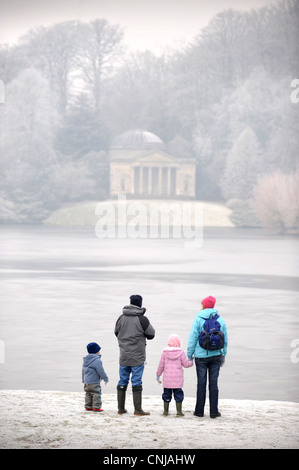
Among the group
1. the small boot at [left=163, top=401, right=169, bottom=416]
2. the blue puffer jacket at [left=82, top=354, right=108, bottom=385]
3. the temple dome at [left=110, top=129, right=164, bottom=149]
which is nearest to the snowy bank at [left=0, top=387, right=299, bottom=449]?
the small boot at [left=163, top=401, right=169, bottom=416]

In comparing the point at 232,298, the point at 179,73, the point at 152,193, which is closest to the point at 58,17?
the point at 179,73

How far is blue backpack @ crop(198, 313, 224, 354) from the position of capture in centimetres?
1127

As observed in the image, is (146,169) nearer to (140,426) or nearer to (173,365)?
(173,365)

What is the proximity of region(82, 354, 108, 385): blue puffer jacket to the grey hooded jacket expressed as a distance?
0.27m

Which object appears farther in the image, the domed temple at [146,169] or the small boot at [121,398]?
the domed temple at [146,169]

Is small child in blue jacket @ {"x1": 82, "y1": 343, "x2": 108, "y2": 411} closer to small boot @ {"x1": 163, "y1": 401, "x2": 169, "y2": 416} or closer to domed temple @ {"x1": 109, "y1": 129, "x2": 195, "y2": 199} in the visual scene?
small boot @ {"x1": 163, "y1": 401, "x2": 169, "y2": 416}

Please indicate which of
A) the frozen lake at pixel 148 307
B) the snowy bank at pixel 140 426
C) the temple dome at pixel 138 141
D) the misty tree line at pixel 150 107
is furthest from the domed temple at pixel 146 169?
the snowy bank at pixel 140 426

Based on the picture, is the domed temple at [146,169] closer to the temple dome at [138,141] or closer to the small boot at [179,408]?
the temple dome at [138,141]

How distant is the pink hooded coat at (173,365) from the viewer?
37.2ft

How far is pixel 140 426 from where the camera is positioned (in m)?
10.7

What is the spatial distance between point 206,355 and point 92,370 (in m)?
1.33

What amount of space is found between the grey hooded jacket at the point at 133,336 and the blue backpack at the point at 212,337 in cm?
58

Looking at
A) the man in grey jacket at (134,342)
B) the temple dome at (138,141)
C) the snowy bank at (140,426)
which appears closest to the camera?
the snowy bank at (140,426)

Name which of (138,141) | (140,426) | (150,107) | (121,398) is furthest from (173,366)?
(150,107)
